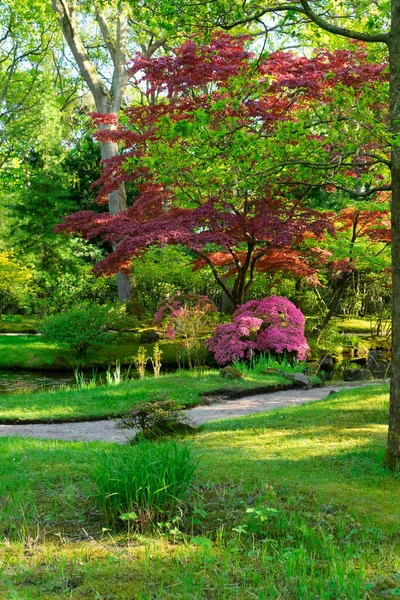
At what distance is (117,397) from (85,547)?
610 cm

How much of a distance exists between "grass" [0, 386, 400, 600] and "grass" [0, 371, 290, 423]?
2933 millimetres

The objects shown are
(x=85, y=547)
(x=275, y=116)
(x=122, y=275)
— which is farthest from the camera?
(x=122, y=275)

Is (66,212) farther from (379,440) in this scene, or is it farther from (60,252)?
(379,440)

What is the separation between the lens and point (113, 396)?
934cm

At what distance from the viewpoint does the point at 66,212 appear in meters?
19.2

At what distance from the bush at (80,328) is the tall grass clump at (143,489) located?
10289 millimetres

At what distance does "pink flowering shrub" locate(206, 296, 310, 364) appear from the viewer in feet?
38.5

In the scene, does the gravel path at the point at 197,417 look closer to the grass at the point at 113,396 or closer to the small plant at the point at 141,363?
the grass at the point at 113,396

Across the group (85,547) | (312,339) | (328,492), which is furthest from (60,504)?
(312,339)

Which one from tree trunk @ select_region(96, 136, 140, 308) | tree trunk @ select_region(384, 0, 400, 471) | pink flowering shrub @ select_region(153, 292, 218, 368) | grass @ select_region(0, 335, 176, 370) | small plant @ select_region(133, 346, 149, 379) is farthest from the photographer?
tree trunk @ select_region(96, 136, 140, 308)

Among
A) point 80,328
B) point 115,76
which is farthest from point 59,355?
point 115,76

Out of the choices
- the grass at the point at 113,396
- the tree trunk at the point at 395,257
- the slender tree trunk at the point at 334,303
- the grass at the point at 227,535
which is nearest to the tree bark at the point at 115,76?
the slender tree trunk at the point at 334,303

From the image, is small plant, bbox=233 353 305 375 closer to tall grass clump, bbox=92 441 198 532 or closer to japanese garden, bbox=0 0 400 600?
japanese garden, bbox=0 0 400 600

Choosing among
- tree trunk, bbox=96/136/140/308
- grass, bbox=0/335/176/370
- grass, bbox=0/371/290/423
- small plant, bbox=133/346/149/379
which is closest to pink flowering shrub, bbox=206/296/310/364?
grass, bbox=0/371/290/423
